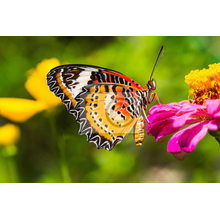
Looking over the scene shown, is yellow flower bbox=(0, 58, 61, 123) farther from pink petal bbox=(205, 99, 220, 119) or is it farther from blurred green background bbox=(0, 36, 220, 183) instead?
pink petal bbox=(205, 99, 220, 119)

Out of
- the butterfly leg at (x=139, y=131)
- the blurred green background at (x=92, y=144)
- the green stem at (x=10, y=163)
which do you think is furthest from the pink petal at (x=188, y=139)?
the green stem at (x=10, y=163)

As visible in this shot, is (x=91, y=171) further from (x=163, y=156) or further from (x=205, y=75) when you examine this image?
(x=205, y=75)

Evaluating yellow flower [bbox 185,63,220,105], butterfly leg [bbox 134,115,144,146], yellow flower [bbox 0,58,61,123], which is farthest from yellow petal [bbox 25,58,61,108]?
yellow flower [bbox 185,63,220,105]

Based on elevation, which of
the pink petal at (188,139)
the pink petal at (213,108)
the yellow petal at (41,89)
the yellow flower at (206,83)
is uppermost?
the yellow petal at (41,89)

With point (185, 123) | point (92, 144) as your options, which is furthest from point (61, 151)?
point (185, 123)

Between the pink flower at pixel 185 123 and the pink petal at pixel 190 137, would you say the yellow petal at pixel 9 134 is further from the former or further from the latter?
the pink petal at pixel 190 137

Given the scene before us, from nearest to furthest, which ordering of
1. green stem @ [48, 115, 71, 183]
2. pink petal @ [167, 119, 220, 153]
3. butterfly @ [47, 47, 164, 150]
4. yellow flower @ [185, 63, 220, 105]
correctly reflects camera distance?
pink petal @ [167, 119, 220, 153] → yellow flower @ [185, 63, 220, 105] → butterfly @ [47, 47, 164, 150] → green stem @ [48, 115, 71, 183]

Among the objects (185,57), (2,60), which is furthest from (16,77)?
(185,57)
